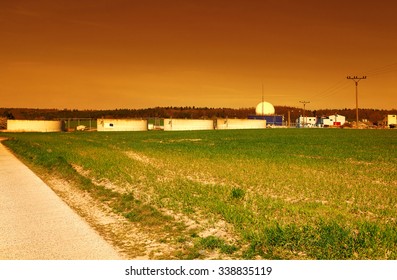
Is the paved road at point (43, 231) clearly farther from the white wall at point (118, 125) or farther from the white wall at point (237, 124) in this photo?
the white wall at point (237, 124)

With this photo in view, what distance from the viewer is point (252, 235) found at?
7004 millimetres

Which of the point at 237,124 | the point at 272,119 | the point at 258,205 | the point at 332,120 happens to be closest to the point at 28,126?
the point at 237,124

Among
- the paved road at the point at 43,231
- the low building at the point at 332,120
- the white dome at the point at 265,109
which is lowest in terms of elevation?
the paved road at the point at 43,231

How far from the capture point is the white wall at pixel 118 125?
73.9 meters

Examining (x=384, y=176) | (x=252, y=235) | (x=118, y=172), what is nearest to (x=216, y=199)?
(x=252, y=235)

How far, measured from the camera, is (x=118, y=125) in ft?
246

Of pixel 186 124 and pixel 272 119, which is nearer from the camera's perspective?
pixel 186 124

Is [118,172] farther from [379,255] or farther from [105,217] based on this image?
[379,255]

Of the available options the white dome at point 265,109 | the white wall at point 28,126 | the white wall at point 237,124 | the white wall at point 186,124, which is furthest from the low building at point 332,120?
the white wall at point 28,126

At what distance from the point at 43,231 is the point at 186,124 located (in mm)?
71691

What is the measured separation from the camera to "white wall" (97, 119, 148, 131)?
243 feet

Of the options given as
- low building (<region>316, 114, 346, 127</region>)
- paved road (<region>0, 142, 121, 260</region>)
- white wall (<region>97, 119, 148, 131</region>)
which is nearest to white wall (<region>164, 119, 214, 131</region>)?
white wall (<region>97, 119, 148, 131</region>)

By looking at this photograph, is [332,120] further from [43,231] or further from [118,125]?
[43,231]

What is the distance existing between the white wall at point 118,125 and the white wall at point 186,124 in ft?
17.9
